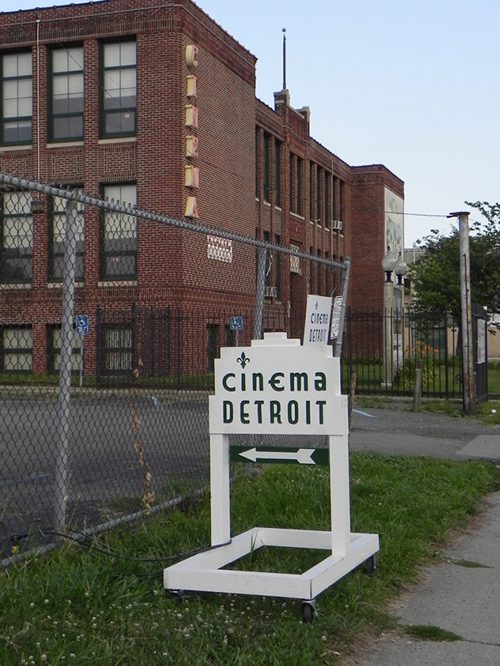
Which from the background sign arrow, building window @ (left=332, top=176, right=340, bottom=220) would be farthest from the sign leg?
building window @ (left=332, top=176, right=340, bottom=220)

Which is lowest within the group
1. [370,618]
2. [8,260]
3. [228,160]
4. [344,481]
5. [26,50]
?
[370,618]

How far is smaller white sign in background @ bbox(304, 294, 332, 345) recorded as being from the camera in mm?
8750

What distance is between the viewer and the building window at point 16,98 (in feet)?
93.4

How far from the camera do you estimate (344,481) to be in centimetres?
571

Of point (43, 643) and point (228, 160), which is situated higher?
point (228, 160)

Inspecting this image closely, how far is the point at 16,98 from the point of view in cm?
2858

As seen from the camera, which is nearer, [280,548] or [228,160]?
[280,548]

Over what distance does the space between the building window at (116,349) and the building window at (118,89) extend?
66.7 ft

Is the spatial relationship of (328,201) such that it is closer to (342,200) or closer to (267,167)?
(342,200)

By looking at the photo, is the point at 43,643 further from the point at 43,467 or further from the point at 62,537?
the point at 43,467

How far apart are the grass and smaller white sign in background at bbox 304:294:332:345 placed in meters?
1.51

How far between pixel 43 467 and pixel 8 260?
11.9 feet

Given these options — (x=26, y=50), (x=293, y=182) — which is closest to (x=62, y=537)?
(x=26, y=50)

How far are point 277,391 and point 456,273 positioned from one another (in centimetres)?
3436
